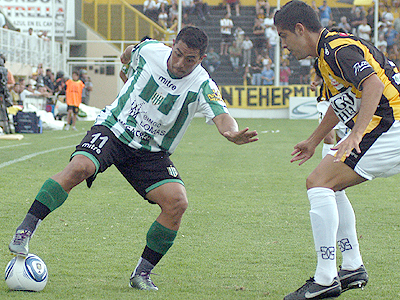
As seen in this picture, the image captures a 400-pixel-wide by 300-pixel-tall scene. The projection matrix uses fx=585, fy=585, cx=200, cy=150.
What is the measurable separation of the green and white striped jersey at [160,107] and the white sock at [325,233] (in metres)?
0.91

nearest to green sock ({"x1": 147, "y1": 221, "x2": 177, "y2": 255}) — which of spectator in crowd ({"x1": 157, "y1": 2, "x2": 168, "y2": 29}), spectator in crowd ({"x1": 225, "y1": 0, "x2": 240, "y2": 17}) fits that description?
spectator in crowd ({"x1": 157, "y1": 2, "x2": 168, "y2": 29})

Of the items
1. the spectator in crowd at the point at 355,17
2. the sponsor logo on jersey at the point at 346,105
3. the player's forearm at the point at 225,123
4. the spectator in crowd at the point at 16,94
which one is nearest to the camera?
the sponsor logo on jersey at the point at 346,105

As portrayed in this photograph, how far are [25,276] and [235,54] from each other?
27.7 m

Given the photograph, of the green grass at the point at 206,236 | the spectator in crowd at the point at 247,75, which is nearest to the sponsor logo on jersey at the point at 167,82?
the green grass at the point at 206,236

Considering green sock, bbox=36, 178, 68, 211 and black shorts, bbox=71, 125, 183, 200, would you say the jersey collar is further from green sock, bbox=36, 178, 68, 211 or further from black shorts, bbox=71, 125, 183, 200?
green sock, bbox=36, 178, 68, 211

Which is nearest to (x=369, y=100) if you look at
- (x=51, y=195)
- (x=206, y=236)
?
(x=51, y=195)

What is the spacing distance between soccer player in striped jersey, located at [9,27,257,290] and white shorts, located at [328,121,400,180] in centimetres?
82

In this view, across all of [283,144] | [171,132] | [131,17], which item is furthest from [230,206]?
[131,17]

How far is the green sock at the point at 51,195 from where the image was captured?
11.8ft

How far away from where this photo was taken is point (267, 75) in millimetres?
30188

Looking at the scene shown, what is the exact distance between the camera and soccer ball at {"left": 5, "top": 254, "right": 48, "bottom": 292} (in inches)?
143

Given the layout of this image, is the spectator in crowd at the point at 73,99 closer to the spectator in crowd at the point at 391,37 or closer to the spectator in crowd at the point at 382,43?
the spectator in crowd at the point at 382,43

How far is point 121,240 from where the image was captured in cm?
509

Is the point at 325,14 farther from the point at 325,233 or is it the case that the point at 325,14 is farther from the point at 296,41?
the point at 325,233
